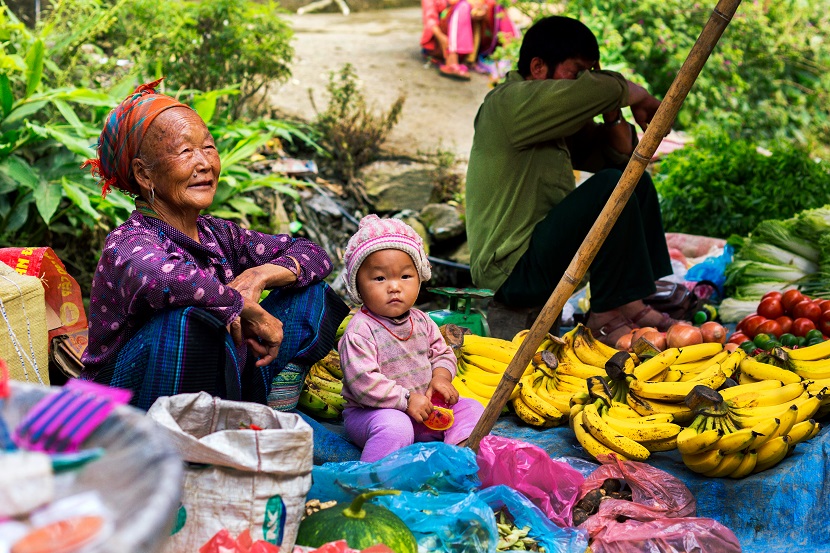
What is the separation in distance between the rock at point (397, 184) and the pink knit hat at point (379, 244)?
4.60 metres

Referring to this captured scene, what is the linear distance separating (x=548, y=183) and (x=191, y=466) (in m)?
2.56

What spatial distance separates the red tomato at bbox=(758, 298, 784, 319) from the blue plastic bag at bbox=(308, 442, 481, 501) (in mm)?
2378

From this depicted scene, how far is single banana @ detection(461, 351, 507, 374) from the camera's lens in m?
3.41

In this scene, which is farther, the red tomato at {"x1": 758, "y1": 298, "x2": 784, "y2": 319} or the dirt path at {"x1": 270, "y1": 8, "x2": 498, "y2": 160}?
the dirt path at {"x1": 270, "y1": 8, "x2": 498, "y2": 160}

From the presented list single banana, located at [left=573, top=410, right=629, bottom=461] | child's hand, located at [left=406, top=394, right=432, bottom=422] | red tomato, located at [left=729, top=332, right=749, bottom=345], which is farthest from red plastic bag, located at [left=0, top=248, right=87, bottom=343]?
red tomato, located at [left=729, top=332, right=749, bottom=345]

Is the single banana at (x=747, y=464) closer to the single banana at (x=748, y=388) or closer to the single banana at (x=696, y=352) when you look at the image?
the single banana at (x=748, y=388)

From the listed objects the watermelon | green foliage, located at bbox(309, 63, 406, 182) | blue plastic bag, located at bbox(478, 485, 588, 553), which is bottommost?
green foliage, located at bbox(309, 63, 406, 182)

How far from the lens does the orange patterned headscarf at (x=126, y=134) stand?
2557mm

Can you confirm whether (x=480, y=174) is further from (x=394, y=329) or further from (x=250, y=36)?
(x=250, y=36)

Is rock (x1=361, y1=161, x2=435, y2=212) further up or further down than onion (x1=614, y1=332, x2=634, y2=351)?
further down

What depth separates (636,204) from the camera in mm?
3771

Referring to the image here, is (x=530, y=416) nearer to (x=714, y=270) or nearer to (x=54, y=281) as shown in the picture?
(x=54, y=281)

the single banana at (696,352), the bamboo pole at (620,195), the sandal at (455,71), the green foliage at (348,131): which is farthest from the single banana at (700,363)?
the sandal at (455,71)

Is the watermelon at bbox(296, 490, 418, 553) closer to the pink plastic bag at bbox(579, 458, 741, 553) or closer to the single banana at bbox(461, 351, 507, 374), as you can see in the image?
the pink plastic bag at bbox(579, 458, 741, 553)
